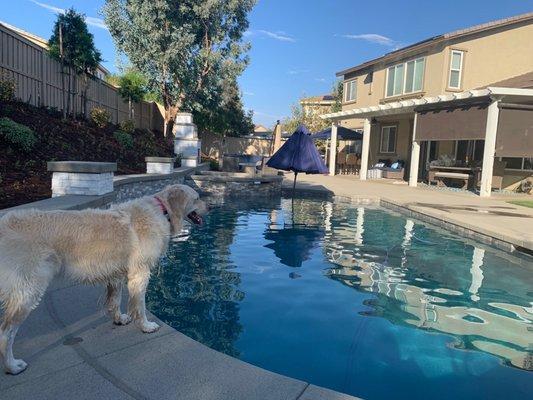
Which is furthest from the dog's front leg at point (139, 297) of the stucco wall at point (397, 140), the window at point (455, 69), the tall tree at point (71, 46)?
the stucco wall at point (397, 140)

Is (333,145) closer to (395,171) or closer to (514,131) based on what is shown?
(395,171)

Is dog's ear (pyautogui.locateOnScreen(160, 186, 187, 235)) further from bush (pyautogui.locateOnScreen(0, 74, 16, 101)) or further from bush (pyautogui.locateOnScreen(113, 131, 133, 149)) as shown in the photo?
bush (pyautogui.locateOnScreen(113, 131, 133, 149))

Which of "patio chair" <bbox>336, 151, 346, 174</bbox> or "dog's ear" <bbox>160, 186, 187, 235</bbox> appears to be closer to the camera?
"dog's ear" <bbox>160, 186, 187, 235</bbox>

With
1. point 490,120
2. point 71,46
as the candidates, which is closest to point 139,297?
point 71,46

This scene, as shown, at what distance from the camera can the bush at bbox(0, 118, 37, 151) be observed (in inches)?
328

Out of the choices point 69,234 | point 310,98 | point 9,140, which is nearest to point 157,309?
point 69,234

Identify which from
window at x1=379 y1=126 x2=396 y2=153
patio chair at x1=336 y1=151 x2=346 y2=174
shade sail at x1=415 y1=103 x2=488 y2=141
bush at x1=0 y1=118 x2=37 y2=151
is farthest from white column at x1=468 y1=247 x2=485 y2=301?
patio chair at x1=336 y1=151 x2=346 y2=174

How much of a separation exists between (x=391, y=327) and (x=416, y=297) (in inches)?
46.1

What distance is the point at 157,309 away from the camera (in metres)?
4.82

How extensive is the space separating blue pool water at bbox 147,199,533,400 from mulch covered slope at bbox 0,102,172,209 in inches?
107

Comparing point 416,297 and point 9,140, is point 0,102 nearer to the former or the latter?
point 9,140

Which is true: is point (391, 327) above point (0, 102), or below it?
below

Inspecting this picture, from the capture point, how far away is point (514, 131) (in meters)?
15.6

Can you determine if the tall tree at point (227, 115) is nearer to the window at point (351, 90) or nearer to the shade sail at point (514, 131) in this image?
the window at point (351, 90)
